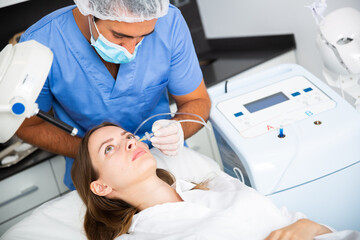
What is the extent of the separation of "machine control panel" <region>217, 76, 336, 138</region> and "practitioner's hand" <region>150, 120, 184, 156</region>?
0.21 m

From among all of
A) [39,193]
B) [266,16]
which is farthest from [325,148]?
[39,193]

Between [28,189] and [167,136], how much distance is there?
117 centimetres

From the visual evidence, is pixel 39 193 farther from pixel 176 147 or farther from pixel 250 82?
pixel 250 82

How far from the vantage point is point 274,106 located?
4.75ft

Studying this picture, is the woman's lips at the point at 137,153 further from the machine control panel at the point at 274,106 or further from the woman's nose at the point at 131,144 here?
the machine control panel at the point at 274,106

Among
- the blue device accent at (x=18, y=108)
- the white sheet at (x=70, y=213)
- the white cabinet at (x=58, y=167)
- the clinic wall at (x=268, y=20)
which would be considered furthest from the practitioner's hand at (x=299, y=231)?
the white cabinet at (x=58, y=167)

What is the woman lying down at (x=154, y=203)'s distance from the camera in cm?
120

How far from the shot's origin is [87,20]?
1388mm

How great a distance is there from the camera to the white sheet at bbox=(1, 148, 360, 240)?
134cm

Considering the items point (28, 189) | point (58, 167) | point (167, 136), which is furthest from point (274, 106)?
point (28, 189)

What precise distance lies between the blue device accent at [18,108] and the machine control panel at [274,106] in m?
0.73

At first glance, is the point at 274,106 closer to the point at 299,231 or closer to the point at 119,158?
the point at 299,231

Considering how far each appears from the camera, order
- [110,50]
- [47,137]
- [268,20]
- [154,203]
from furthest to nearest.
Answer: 1. [268,20]
2. [47,137]
3. [154,203]
4. [110,50]

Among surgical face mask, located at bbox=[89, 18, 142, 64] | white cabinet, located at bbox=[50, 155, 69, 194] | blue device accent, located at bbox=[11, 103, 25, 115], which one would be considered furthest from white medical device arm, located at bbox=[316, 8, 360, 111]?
white cabinet, located at bbox=[50, 155, 69, 194]
